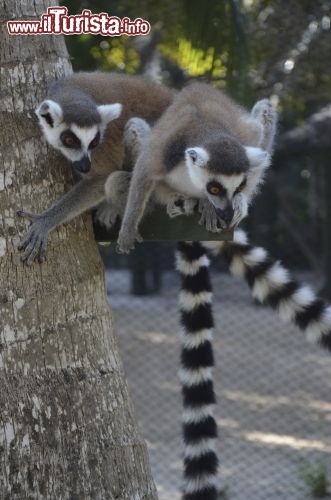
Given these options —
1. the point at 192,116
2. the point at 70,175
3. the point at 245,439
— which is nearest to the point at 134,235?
the point at 70,175

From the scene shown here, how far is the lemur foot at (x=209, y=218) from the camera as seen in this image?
4.09 m

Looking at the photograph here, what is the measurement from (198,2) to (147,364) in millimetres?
3987

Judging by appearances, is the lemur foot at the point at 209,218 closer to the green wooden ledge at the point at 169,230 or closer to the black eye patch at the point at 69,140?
the green wooden ledge at the point at 169,230

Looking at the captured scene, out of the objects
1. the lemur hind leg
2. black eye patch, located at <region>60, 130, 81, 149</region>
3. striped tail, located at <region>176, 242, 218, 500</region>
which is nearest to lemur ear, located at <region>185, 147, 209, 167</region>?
black eye patch, located at <region>60, 130, 81, 149</region>

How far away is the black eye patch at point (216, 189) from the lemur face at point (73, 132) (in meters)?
0.57

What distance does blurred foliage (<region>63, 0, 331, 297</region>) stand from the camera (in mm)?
7613

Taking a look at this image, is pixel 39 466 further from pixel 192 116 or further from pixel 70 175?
pixel 192 116

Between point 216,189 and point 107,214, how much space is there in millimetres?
619

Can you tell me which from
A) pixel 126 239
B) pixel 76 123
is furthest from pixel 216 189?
pixel 76 123

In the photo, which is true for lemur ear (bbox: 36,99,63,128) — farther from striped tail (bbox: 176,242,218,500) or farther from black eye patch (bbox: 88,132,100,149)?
striped tail (bbox: 176,242,218,500)

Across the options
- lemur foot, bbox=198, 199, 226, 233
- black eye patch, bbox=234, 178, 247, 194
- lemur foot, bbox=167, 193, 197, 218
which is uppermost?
black eye patch, bbox=234, 178, 247, 194

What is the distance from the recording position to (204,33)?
7645mm

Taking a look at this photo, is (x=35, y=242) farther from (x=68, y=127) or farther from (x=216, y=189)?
(x=216, y=189)

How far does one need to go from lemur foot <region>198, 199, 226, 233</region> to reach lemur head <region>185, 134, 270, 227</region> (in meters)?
0.05
